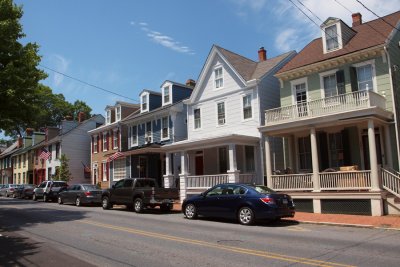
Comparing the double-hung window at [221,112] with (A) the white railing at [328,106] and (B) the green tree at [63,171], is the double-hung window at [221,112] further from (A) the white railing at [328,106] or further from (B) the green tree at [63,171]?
(B) the green tree at [63,171]

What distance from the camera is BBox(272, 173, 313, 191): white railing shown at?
63.4 feet

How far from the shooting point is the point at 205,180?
23750mm

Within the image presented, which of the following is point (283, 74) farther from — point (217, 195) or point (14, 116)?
point (14, 116)

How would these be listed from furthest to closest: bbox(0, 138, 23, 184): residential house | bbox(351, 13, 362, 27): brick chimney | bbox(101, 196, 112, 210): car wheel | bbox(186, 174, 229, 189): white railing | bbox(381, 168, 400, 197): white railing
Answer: bbox(0, 138, 23, 184): residential house
bbox(351, 13, 362, 27): brick chimney
bbox(101, 196, 112, 210): car wheel
bbox(186, 174, 229, 189): white railing
bbox(381, 168, 400, 197): white railing

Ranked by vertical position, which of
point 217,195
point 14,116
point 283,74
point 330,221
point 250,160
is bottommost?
point 330,221

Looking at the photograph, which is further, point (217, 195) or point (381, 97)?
point (381, 97)

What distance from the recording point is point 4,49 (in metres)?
18.3

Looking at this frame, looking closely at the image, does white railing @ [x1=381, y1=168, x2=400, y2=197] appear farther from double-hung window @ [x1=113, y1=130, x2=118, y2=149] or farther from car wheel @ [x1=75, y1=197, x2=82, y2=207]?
double-hung window @ [x1=113, y1=130, x2=118, y2=149]

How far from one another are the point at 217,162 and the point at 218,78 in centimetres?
581

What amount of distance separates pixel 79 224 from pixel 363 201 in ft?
39.0

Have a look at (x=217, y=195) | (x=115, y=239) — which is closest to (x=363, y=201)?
(x=217, y=195)

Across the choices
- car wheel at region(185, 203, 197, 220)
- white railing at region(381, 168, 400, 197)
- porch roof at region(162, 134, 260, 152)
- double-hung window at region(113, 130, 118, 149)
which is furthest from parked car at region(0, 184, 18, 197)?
white railing at region(381, 168, 400, 197)

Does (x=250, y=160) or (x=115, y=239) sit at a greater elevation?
(x=250, y=160)

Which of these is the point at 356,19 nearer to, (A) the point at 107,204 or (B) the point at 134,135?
(A) the point at 107,204
